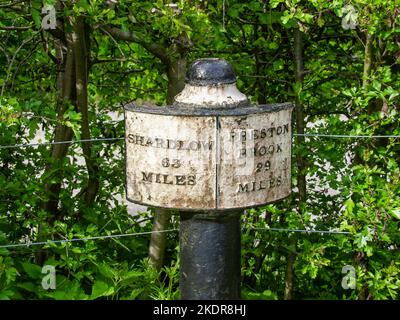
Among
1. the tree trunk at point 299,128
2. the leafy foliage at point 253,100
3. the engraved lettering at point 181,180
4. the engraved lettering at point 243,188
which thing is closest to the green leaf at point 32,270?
the leafy foliage at point 253,100

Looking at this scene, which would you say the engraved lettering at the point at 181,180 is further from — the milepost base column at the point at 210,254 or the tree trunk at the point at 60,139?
the tree trunk at the point at 60,139

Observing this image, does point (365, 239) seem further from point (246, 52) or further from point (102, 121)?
point (102, 121)

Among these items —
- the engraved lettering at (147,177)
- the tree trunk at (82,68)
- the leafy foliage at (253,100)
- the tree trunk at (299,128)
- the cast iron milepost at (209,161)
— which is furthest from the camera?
the tree trunk at (82,68)

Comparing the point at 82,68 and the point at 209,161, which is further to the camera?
the point at 82,68

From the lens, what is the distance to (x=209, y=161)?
3838 mm

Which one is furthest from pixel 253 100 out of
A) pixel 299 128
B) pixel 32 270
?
pixel 32 270

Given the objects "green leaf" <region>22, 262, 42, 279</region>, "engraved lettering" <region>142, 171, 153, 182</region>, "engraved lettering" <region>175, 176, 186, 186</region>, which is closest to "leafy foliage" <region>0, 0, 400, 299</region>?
"green leaf" <region>22, 262, 42, 279</region>

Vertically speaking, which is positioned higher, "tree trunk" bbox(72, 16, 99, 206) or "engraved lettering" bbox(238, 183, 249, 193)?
"tree trunk" bbox(72, 16, 99, 206)

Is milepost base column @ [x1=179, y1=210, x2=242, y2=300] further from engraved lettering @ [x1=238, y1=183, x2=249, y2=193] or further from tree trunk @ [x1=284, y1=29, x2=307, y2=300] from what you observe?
tree trunk @ [x1=284, y1=29, x2=307, y2=300]

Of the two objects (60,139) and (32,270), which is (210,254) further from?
(60,139)

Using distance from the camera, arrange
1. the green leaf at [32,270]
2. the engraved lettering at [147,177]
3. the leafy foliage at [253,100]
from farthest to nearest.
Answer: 1. the green leaf at [32,270]
2. the leafy foliage at [253,100]
3. the engraved lettering at [147,177]

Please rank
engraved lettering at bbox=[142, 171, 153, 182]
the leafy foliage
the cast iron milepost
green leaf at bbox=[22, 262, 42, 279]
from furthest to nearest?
green leaf at bbox=[22, 262, 42, 279]
the leafy foliage
engraved lettering at bbox=[142, 171, 153, 182]
the cast iron milepost

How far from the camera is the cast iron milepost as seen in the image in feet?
12.5

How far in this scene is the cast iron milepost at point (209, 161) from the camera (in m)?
3.82
